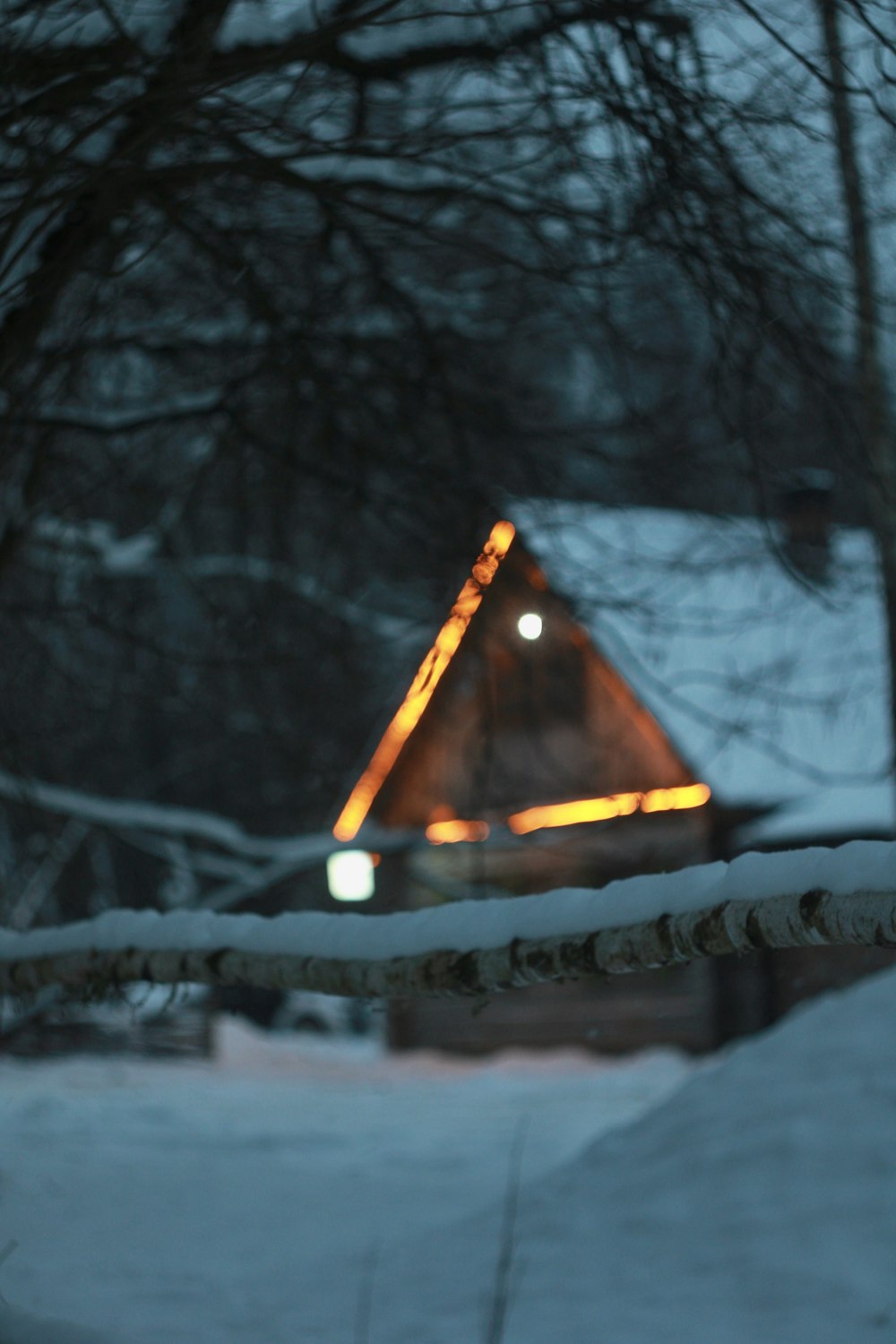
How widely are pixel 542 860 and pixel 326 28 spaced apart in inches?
611

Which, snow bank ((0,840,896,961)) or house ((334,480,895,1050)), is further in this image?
house ((334,480,895,1050))

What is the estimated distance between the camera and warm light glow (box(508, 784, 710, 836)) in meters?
15.7

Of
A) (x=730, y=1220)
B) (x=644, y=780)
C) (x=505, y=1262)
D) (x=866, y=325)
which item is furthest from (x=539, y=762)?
(x=505, y=1262)

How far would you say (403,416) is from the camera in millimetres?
6988

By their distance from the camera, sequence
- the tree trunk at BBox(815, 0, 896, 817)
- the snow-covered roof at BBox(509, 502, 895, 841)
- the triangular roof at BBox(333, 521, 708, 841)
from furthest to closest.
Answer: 1. the triangular roof at BBox(333, 521, 708, 841)
2. the snow-covered roof at BBox(509, 502, 895, 841)
3. the tree trunk at BBox(815, 0, 896, 817)

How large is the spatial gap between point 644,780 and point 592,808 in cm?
82

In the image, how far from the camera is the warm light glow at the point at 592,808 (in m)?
15.7

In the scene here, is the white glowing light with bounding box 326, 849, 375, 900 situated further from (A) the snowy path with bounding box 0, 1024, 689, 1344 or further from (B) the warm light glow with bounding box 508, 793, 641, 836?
(B) the warm light glow with bounding box 508, 793, 641, 836

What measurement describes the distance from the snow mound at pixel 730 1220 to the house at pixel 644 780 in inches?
113

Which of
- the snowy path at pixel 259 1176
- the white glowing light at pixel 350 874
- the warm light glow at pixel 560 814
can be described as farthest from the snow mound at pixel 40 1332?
the warm light glow at pixel 560 814

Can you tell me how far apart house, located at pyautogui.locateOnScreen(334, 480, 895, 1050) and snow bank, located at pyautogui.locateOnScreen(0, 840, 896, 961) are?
5.43m

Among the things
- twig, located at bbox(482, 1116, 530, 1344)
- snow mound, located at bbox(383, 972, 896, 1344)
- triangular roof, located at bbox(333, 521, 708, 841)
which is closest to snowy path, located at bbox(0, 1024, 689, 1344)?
twig, located at bbox(482, 1116, 530, 1344)

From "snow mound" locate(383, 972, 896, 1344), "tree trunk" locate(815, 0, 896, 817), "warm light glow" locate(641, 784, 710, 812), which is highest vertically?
"tree trunk" locate(815, 0, 896, 817)

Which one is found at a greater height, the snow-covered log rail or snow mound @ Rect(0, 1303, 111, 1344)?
the snow-covered log rail
